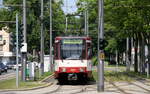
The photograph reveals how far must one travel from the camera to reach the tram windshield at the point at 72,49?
33.0 meters

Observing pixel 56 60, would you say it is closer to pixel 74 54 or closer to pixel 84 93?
pixel 74 54

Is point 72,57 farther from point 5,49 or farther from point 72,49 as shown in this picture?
point 5,49

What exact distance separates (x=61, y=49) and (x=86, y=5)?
49.9 feet

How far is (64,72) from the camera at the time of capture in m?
33.0

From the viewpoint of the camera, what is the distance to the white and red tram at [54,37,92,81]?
3284 centimetres

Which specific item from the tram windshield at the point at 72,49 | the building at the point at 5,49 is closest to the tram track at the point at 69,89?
the tram windshield at the point at 72,49

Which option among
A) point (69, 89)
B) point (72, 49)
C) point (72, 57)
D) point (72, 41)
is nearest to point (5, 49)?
point (72, 41)

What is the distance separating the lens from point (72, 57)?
1296 inches

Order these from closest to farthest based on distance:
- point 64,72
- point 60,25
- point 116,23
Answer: point 64,72, point 116,23, point 60,25

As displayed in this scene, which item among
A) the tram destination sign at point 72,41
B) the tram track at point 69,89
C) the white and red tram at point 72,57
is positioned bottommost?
the tram track at point 69,89

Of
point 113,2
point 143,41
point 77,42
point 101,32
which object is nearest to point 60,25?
point 143,41

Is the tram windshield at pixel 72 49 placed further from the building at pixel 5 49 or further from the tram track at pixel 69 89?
the building at pixel 5 49

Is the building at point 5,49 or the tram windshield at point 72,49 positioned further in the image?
the building at point 5,49

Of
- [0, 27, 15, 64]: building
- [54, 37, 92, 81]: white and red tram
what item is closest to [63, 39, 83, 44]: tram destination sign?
[54, 37, 92, 81]: white and red tram
